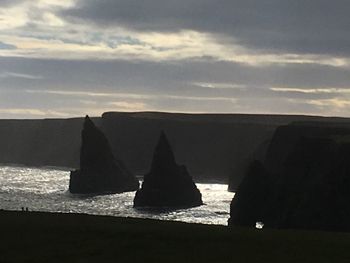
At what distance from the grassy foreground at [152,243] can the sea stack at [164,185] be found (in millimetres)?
86779

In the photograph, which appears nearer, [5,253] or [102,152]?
[5,253]

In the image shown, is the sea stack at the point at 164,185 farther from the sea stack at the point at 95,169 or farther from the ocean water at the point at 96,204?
the sea stack at the point at 95,169

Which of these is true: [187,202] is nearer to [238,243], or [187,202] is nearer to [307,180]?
[307,180]

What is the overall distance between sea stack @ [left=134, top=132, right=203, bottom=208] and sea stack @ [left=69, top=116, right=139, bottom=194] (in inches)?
1302

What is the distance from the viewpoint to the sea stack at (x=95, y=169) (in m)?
158

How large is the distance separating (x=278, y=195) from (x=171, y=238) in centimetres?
5314

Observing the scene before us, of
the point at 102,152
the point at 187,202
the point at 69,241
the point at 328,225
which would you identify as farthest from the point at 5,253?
the point at 102,152

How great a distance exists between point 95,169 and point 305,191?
9049cm

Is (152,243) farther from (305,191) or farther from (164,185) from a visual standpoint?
(164,185)

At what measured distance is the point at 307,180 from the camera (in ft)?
257

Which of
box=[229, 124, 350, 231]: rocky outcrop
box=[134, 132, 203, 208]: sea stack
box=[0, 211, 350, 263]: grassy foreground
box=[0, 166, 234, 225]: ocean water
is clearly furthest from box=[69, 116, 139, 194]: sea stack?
box=[0, 211, 350, 263]: grassy foreground

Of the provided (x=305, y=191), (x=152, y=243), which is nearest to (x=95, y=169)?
(x=305, y=191)

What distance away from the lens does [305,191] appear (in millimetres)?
74938

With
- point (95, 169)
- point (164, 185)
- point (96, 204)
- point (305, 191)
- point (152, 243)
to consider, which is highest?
point (152, 243)
